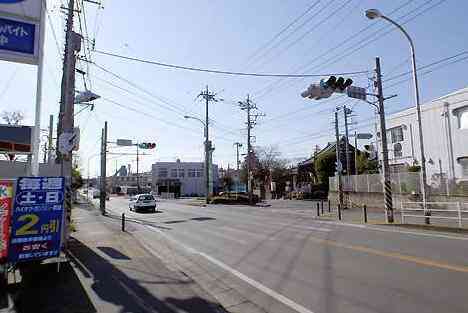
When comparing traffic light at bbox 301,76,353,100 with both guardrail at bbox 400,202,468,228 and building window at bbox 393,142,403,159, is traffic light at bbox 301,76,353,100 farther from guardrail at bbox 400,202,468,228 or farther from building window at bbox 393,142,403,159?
building window at bbox 393,142,403,159

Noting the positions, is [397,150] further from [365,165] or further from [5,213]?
Result: [5,213]

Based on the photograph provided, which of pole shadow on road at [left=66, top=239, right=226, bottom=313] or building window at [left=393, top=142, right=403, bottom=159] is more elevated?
building window at [left=393, top=142, right=403, bottom=159]

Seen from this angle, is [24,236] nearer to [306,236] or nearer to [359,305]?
[359,305]

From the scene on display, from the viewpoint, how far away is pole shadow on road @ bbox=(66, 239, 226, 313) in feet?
20.1

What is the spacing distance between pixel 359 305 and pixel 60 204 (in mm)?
6673

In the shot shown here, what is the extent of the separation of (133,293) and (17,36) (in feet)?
21.5

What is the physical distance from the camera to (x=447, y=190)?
24625 mm

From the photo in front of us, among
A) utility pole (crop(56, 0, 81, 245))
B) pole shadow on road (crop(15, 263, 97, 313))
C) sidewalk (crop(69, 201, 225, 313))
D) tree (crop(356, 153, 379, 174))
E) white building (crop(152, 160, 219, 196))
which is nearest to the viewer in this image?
pole shadow on road (crop(15, 263, 97, 313))

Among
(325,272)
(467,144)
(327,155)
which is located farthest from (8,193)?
(327,155)

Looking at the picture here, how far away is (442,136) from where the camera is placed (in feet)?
96.6

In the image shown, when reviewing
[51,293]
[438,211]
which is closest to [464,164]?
[438,211]

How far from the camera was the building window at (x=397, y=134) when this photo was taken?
3481cm

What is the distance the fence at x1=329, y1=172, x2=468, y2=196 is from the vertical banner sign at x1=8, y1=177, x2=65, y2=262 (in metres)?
24.4

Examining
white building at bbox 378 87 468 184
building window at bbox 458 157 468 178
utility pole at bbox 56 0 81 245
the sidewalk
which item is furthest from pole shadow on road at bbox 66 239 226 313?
building window at bbox 458 157 468 178
